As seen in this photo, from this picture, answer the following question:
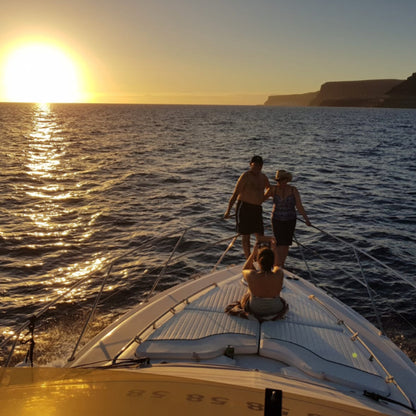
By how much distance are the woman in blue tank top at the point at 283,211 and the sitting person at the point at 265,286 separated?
1.81 meters

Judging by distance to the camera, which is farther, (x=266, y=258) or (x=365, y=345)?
(x=365, y=345)

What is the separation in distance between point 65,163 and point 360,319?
27.3 meters

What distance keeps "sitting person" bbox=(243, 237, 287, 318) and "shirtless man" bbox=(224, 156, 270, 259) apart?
6.42ft

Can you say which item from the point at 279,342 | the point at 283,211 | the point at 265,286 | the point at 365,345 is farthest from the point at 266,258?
the point at 283,211

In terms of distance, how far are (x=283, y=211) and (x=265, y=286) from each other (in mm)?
2224

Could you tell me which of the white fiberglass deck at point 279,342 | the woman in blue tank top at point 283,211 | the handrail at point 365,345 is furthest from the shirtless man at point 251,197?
the white fiberglass deck at point 279,342

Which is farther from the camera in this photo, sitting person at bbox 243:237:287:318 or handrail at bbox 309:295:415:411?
sitting person at bbox 243:237:287:318

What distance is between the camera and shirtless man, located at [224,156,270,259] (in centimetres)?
681

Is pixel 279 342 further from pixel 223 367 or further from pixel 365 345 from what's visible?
pixel 365 345

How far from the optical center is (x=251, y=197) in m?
6.93

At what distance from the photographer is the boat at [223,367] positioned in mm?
2715

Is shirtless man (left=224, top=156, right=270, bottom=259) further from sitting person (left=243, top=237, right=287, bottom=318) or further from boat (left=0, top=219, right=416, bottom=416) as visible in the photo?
sitting person (left=243, top=237, right=287, bottom=318)

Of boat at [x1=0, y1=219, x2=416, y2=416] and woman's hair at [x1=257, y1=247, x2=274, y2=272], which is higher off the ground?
woman's hair at [x1=257, y1=247, x2=274, y2=272]

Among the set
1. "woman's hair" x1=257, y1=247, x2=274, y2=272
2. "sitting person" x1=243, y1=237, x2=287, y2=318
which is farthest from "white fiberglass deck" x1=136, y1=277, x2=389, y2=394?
"woman's hair" x1=257, y1=247, x2=274, y2=272
